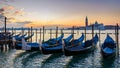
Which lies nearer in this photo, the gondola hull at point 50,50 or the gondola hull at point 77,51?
the gondola hull at point 77,51

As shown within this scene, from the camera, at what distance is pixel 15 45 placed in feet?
79.7

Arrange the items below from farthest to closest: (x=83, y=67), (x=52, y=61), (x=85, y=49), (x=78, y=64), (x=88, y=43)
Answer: (x=88, y=43)
(x=85, y=49)
(x=52, y=61)
(x=78, y=64)
(x=83, y=67)

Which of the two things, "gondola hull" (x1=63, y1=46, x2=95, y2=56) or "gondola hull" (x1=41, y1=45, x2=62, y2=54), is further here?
"gondola hull" (x1=41, y1=45, x2=62, y2=54)

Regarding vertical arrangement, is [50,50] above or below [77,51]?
above

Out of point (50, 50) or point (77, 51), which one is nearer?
point (77, 51)

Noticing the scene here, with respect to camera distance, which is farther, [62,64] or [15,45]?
[15,45]

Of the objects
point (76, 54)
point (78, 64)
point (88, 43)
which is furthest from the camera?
point (88, 43)

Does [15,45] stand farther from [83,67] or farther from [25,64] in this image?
[83,67]

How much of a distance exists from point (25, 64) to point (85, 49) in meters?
7.24

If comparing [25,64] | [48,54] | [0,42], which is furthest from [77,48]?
[0,42]

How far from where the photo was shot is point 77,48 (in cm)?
2223

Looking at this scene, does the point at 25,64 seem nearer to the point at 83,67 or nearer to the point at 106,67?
the point at 83,67

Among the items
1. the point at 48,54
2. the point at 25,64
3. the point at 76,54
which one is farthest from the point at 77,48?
the point at 25,64

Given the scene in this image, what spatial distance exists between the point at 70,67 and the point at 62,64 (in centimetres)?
118
